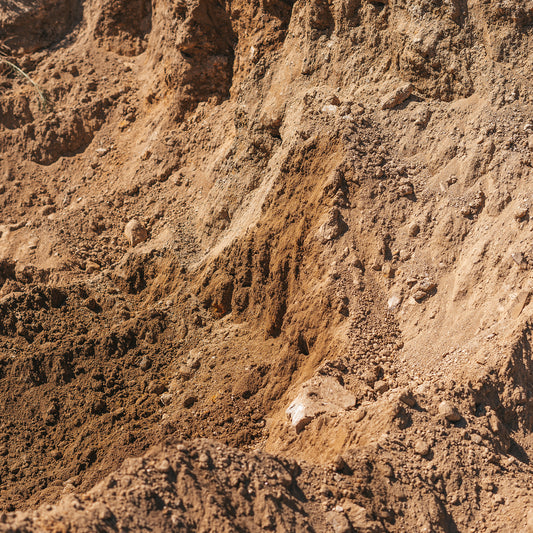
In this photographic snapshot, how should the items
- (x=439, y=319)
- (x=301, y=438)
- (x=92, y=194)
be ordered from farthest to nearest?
(x=92, y=194), (x=439, y=319), (x=301, y=438)

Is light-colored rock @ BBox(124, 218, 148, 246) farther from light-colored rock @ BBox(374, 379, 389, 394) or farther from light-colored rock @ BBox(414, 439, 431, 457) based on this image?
light-colored rock @ BBox(414, 439, 431, 457)

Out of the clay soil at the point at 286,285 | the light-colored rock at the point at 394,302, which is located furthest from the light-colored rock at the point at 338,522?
the light-colored rock at the point at 394,302

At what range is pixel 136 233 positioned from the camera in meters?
14.2

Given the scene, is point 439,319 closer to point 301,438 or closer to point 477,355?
point 477,355

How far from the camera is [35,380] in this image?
1245 cm

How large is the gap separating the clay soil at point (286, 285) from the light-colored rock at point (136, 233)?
0.13ft

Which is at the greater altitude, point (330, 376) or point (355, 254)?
point (355, 254)

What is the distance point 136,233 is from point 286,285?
398 centimetres

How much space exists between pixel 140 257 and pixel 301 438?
18.7 ft

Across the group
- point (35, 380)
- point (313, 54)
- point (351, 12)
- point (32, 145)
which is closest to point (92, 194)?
point (32, 145)

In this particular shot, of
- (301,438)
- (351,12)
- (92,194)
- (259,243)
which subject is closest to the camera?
(301,438)

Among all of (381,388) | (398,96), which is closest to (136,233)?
(398,96)

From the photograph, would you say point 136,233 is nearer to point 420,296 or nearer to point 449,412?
point 420,296

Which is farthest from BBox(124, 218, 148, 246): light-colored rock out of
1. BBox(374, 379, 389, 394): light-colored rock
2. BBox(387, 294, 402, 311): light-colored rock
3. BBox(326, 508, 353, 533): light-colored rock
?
BBox(326, 508, 353, 533): light-colored rock
